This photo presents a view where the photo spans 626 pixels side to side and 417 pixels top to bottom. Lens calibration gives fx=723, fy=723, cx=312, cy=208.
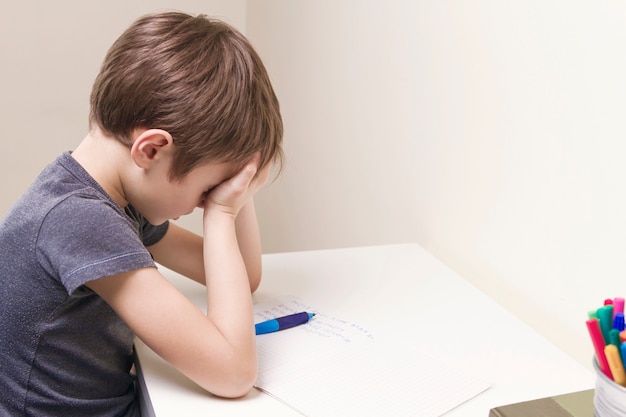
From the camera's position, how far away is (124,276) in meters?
0.72

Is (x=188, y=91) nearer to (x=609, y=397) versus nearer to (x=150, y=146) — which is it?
(x=150, y=146)

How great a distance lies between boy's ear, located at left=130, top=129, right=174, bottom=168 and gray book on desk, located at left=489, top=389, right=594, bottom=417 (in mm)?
424

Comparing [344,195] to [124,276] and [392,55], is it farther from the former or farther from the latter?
[124,276]

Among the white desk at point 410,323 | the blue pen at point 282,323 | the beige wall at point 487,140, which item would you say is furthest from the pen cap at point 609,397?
the blue pen at point 282,323

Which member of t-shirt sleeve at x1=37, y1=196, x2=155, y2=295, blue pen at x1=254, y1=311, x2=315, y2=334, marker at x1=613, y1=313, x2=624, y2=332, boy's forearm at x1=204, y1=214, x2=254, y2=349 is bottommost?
blue pen at x1=254, y1=311, x2=315, y2=334

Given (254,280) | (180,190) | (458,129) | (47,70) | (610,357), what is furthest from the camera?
(47,70)

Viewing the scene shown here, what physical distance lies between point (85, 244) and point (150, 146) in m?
0.13

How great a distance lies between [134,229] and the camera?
0.80 m

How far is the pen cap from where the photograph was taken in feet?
1.69

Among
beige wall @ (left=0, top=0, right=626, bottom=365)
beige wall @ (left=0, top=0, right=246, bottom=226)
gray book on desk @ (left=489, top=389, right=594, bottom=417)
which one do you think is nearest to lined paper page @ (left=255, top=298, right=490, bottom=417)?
gray book on desk @ (left=489, top=389, right=594, bottom=417)

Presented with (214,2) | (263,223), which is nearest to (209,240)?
(263,223)

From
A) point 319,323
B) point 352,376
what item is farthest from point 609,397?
point 319,323

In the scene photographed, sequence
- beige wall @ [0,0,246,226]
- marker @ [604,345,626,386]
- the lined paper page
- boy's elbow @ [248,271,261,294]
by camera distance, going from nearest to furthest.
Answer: marker @ [604,345,626,386] → the lined paper page → boy's elbow @ [248,271,261,294] → beige wall @ [0,0,246,226]

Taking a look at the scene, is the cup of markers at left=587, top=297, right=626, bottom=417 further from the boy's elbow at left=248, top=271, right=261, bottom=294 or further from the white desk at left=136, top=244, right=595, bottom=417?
the boy's elbow at left=248, top=271, right=261, bottom=294
